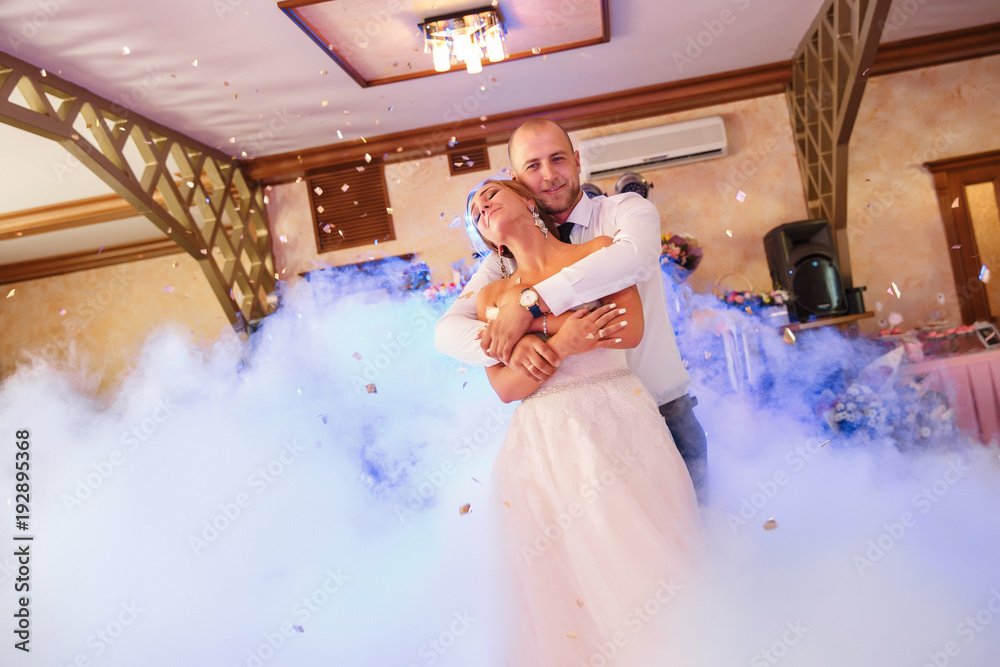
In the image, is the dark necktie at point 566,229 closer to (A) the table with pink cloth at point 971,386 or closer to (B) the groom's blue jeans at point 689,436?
(B) the groom's blue jeans at point 689,436

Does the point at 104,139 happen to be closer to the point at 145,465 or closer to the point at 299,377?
the point at 299,377

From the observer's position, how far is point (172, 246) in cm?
613

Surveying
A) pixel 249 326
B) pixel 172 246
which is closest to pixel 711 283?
pixel 249 326

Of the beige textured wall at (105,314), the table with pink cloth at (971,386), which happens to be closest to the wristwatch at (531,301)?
the table with pink cloth at (971,386)

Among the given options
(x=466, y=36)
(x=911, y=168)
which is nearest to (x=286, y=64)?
(x=466, y=36)

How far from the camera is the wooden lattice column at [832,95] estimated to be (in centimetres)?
359

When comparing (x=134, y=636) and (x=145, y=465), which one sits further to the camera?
(x=145, y=465)

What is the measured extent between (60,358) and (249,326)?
2.79 meters

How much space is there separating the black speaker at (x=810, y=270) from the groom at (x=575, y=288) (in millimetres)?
2931

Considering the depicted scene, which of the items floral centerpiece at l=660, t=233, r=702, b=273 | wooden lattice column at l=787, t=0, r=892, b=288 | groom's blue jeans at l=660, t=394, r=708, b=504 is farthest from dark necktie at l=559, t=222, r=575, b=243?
floral centerpiece at l=660, t=233, r=702, b=273

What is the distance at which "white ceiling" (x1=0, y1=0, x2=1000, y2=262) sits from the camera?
3.20 meters

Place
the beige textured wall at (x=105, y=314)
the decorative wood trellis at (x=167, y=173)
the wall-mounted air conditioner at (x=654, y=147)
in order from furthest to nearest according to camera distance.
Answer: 1. the beige textured wall at (x=105, y=314)
2. the wall-mounted air conditioner at (x=654, y=147)
3. the decorative wood trellis at (x=167, y=173)

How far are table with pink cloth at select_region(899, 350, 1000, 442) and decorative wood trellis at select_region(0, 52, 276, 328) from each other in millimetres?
4484

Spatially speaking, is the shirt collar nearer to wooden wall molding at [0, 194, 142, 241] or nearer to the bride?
the bride
